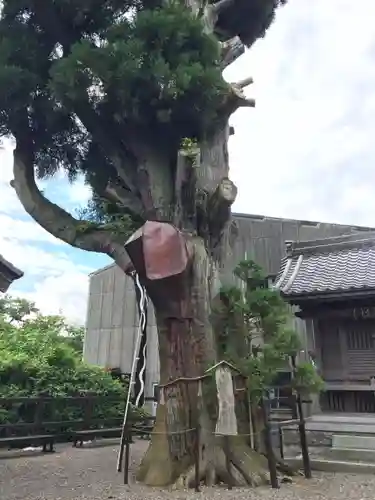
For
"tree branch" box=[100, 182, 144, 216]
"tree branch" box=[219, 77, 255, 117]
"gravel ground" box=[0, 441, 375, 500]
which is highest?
"tree branch" box=[219, 77, 255, 117]

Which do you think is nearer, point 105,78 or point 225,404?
point 225,404

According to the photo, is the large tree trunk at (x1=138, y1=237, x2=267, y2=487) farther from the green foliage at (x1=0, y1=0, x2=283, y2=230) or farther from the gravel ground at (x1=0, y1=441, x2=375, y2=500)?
the green foliage at (x1=0, y1=0, x2=283, y2=230)

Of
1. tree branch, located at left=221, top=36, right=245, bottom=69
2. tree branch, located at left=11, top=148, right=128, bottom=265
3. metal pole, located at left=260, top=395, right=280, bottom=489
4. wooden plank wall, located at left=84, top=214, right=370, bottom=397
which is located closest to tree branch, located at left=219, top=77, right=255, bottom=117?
tree branch, located at left=221, top=36, right=245, bottom=69

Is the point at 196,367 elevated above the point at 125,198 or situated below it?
below

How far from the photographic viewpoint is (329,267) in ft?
32.6

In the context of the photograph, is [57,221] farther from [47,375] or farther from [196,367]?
[47,375]

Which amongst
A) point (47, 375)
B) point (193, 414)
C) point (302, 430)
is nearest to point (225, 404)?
point (193, 414)

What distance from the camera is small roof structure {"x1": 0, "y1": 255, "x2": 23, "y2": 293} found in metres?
5.62

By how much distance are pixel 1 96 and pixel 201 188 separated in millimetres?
3582

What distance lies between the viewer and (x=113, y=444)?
1088 centimetres

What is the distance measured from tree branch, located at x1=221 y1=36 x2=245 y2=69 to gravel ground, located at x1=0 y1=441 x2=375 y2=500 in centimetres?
606

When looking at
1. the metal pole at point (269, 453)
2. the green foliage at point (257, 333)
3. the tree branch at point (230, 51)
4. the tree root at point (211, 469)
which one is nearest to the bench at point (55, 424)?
the tree root at point (211, 469)

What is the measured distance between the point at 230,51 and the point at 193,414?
5.63 metres

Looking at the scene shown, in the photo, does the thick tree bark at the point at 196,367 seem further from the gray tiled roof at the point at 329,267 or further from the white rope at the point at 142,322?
the white rope at the point at 142,322
